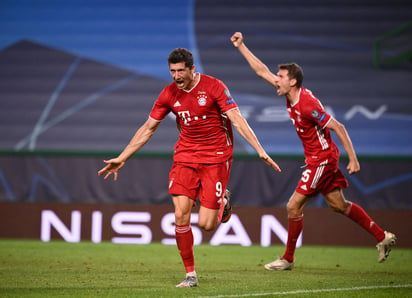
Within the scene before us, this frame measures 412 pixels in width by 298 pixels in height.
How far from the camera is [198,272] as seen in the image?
27.2 feet

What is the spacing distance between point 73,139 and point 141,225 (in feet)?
14.3

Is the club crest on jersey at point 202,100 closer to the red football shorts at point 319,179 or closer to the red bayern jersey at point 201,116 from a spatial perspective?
the red bayern jersey at point 201,116

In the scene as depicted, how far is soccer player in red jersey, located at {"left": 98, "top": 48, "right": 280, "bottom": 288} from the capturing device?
721cm

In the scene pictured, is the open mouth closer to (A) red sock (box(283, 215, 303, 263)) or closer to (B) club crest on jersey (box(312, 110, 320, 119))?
(B) club crest on jersey (box(312, 110, 320, 119))

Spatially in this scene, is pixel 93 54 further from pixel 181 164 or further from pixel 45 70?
pixel 181 164

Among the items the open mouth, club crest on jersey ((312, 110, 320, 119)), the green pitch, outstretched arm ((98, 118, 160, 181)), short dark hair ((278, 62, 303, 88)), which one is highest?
short dark hair ((278, 62, 303, 88))

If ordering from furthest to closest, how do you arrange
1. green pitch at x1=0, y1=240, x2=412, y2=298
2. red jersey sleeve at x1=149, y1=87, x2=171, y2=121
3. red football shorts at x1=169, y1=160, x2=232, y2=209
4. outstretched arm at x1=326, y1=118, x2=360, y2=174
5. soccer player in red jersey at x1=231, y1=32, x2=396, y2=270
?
1. soccer player in red jersey at x1=231, y1=32, x2=396, y2=270
2. outstretched arm at x1=326, y1=118, x2=360, y2=174
3. red jersey sleeve at x1=149, y1=87, x2=171, y2=121
4. red football shorts at x1=169, y1=160, x2=232, y2=209
5. green pitch at x1=0, y1=240, x2=412, y2=298

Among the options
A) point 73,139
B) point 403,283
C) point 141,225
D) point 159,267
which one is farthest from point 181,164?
point 73,139

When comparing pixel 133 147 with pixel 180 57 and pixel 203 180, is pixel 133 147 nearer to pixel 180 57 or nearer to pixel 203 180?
pixel 203 180

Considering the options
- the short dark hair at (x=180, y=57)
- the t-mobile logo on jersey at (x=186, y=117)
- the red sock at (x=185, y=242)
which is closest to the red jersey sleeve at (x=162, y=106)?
the t-mobile logo on jersey at (x=186, y=117)

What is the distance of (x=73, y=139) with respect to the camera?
624 inches

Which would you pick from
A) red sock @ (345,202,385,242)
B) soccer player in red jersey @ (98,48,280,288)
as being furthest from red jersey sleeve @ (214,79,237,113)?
red sock @ (345,202,385,242)

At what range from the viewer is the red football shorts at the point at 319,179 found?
27.9 feet

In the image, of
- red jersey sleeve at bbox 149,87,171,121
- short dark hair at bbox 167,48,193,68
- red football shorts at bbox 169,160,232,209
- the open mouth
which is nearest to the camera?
short dark hair at bbox 167,48,193,68
